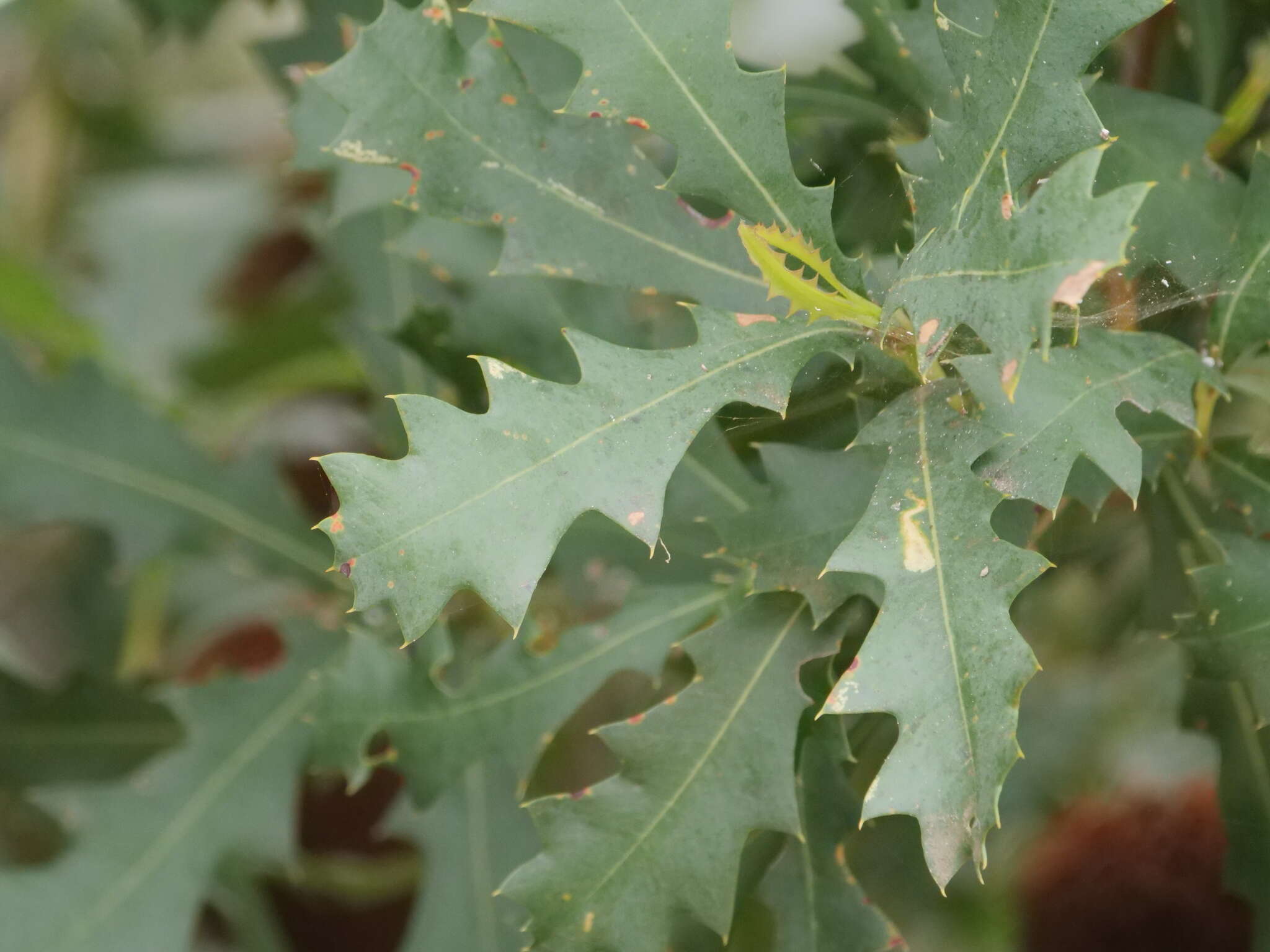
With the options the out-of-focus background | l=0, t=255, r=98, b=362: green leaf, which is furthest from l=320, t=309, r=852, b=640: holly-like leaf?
l=0, t=255, r=98, b=362: green leaf

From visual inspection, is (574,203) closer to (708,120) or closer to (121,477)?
(708,120)

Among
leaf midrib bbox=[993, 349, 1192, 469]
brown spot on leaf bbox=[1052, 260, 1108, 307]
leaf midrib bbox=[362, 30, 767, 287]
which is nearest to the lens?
brown spot on leaf bbox=[1052, 260, 1108, 307]

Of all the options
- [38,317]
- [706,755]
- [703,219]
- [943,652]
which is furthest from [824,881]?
[38,317]

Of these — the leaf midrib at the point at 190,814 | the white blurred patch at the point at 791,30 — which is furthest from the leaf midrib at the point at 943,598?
the leaf midrib at the point at 190,814

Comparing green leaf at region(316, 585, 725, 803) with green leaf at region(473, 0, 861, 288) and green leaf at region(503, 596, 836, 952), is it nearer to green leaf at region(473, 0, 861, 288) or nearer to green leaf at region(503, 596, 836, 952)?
green leaf at region(503, 596, 836, 952)

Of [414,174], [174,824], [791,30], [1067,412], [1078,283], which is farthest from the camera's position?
[791,30]

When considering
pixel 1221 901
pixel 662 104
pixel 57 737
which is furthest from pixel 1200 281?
pixel 57 737
